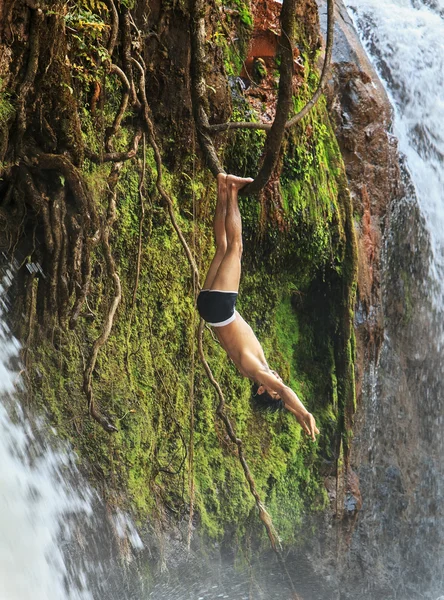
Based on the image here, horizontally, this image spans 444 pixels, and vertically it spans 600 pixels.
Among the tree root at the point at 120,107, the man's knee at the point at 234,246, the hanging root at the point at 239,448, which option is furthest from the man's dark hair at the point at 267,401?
the tree root at the point at 120,107

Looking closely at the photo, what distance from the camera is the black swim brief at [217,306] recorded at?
2623mm

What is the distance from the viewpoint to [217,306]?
2625mm

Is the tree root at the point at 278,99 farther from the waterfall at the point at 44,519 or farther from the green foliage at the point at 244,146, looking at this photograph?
the waterfall at the point at 44,519

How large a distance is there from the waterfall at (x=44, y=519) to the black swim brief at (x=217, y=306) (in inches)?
30.6

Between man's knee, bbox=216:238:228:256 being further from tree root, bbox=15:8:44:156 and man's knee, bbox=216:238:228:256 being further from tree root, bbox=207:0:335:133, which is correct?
tree root, bbox=15:8:44:156

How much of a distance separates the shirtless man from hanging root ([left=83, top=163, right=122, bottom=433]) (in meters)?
0.34

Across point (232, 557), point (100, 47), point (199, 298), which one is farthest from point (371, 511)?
point (100, 47)

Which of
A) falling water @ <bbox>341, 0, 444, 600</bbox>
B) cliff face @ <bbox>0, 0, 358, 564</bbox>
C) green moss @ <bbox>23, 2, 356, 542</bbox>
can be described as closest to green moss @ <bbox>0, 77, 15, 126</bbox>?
cliff face @ <bbox>0, 0, 358, 564</bbox>

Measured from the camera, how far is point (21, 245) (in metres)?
2.90

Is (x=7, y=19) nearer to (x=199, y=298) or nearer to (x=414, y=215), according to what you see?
(x=199, y=298)

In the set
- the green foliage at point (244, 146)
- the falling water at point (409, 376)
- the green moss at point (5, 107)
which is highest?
the green moss at point (5, 107)

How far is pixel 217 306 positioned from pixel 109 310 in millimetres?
425

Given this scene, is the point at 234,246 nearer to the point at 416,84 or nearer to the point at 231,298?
the point at 231,298

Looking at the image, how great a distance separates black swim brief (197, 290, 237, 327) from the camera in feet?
8.61
